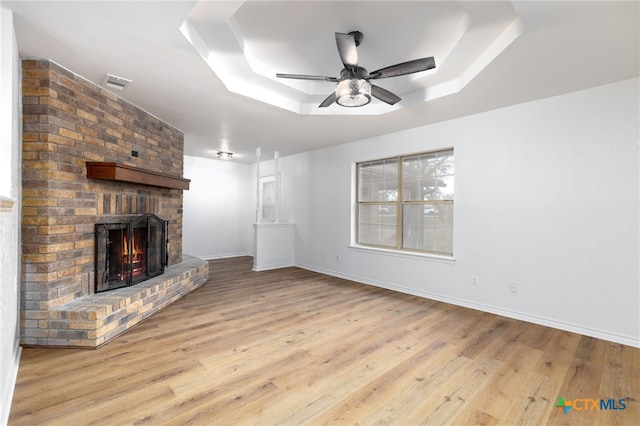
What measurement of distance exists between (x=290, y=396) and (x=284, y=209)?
5248 millimetres

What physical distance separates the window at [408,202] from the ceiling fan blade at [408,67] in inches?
84.0

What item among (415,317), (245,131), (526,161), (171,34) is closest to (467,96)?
(526,161)

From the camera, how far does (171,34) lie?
7.30 feet

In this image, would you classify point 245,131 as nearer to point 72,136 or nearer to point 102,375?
point 72,136

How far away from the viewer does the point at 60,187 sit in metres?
2.73

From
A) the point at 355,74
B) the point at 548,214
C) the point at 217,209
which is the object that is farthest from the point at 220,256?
the point at 548,214

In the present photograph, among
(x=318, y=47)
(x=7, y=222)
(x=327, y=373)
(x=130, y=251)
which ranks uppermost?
(x=318, y=47)

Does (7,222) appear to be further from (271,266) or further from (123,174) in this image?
(271,266)

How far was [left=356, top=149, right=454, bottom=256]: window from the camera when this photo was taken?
4.36 m

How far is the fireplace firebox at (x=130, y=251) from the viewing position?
3.18 m

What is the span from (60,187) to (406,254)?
418cm

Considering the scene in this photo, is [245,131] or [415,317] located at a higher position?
[245,131]

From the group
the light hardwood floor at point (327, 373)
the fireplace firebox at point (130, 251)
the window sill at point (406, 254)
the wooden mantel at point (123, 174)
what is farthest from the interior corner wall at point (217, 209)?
the light hardwood floor at point (327, 373)

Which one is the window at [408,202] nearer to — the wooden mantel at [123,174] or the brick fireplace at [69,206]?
the wooden mantel at [123,174]
